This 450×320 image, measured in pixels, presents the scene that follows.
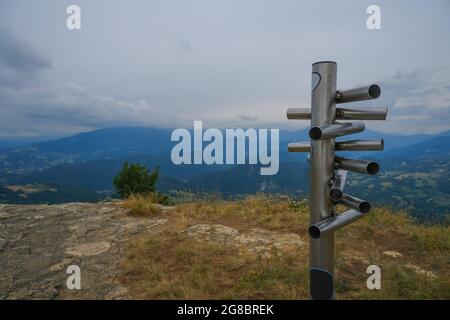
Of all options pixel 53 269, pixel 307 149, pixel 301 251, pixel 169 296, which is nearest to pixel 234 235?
pixel 301 251

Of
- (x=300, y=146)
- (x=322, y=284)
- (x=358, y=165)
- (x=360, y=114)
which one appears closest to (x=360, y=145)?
(x=358, y=165)

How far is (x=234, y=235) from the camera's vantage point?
6258 mm

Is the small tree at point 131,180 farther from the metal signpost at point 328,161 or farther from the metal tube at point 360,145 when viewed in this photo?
the metal tube at point 360,145

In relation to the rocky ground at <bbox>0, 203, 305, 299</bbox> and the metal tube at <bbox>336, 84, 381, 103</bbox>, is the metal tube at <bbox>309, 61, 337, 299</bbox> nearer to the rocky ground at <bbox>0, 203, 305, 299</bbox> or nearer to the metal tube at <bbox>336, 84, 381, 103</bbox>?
the metal tube at <bbox>336, 84, 381, 103</bbox>

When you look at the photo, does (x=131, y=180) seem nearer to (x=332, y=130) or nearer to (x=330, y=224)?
(x=330, y=224)

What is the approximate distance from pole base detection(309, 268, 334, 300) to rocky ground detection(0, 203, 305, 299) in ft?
7.79

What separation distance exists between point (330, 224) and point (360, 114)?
93cm

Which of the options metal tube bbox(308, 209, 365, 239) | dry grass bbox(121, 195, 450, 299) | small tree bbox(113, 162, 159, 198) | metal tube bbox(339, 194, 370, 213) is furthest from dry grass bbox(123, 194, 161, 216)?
metal tube bbox(339, 194, 370, 213)

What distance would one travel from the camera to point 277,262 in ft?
16.2

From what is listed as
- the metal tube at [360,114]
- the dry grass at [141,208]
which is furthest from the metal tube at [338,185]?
the dry grass at [141,208]

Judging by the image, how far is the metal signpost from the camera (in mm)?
2525
